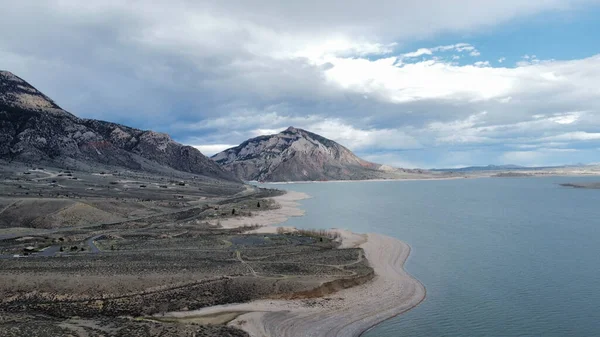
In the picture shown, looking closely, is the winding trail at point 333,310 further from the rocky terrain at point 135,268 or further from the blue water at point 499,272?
the rocky terrain at point 135,268

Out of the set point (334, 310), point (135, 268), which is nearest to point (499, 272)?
point (334, 310)

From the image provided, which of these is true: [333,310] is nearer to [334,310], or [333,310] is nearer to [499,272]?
[334,310]

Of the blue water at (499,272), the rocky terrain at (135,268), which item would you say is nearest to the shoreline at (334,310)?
the blue water at (499,272)

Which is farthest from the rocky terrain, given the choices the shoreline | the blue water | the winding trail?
the blue water

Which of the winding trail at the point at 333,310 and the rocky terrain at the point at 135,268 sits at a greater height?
the rocky terrain at the point at 135,268

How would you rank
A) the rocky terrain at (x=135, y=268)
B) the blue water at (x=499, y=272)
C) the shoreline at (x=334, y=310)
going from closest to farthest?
the rocky terrain at (x=135, y=268) < the shoreline at (x=334, y=310) < the blue water at (x=499, y=272)

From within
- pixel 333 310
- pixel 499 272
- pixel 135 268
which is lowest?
pixel 333 310

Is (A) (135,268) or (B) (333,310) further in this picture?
(A) (135,268)

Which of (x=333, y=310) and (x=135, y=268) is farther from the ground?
(x=135, y=268)
